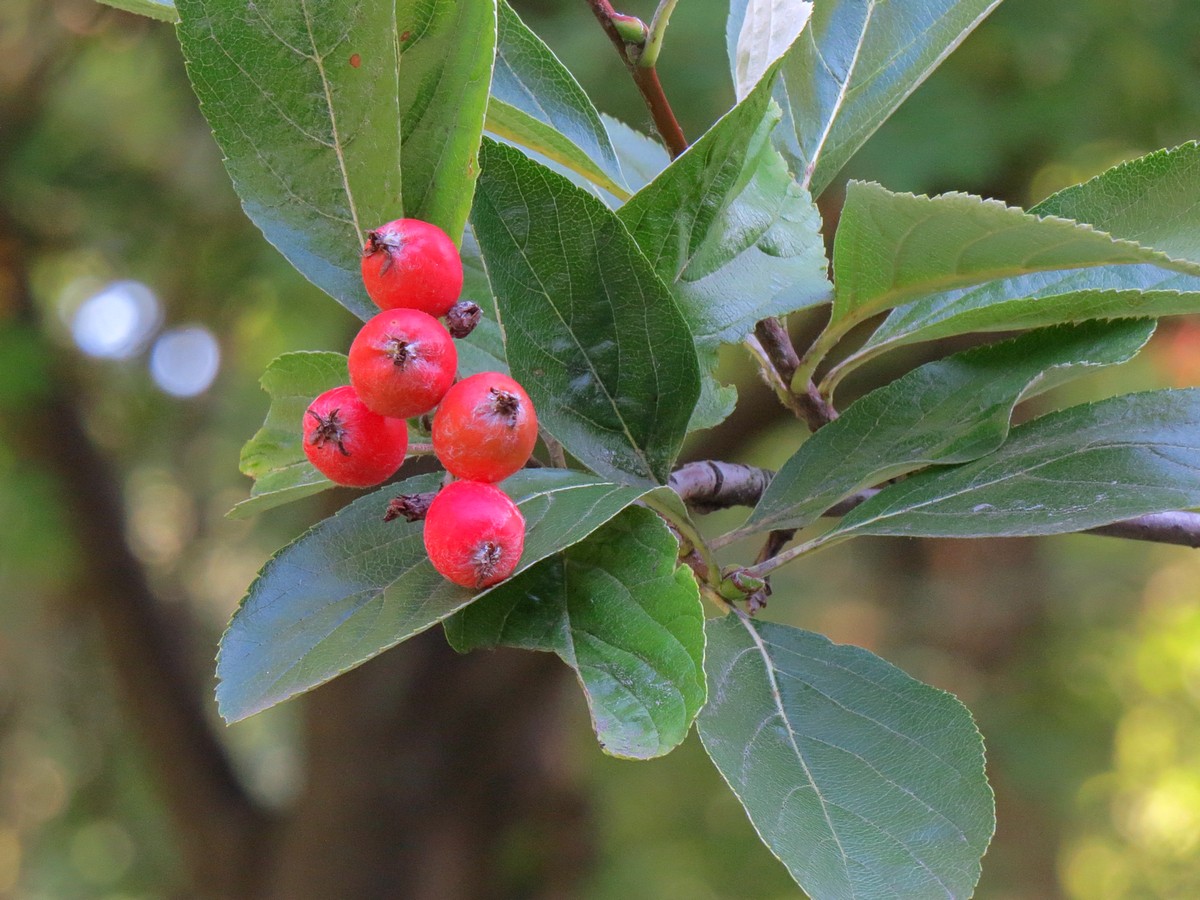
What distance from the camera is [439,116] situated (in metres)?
0.83

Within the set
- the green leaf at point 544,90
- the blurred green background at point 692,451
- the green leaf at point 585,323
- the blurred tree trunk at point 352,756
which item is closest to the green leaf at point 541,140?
the green leaf at point 544,90

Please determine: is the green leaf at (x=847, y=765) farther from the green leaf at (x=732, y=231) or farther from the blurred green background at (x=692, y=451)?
the blurred green background at (x=692, y=451)

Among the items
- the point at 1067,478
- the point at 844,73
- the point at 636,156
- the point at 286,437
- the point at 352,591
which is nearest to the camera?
the point at 352,591

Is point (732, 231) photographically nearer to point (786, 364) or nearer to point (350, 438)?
point (786, 364)

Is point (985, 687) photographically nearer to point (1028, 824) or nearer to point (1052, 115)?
point (1028, 824)

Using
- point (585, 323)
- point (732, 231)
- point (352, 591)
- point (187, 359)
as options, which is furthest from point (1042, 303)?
point (187, 359)

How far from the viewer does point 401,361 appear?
0.79 metres

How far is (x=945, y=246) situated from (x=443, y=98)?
0.43m

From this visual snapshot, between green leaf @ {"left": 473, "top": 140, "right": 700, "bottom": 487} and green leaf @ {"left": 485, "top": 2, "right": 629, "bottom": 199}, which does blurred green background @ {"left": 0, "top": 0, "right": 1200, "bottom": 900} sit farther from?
green leaf @ {"left": 473, "top": 140, "right": 700, "bottom": 487}

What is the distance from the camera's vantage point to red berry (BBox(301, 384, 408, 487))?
2.81ft

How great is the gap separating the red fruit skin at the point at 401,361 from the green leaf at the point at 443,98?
3.8 inches

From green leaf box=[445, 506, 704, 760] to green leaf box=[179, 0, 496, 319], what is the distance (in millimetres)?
292

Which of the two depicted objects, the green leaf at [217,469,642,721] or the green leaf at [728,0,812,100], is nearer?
the green leaf at [217,469,642,721]

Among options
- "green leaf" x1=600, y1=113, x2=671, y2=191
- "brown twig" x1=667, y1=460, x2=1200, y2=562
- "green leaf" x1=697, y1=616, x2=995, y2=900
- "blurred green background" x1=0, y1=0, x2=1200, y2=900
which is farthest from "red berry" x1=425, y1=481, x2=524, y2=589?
"blurred green background" x1=0, y1=0, x2=1200, y2=900
